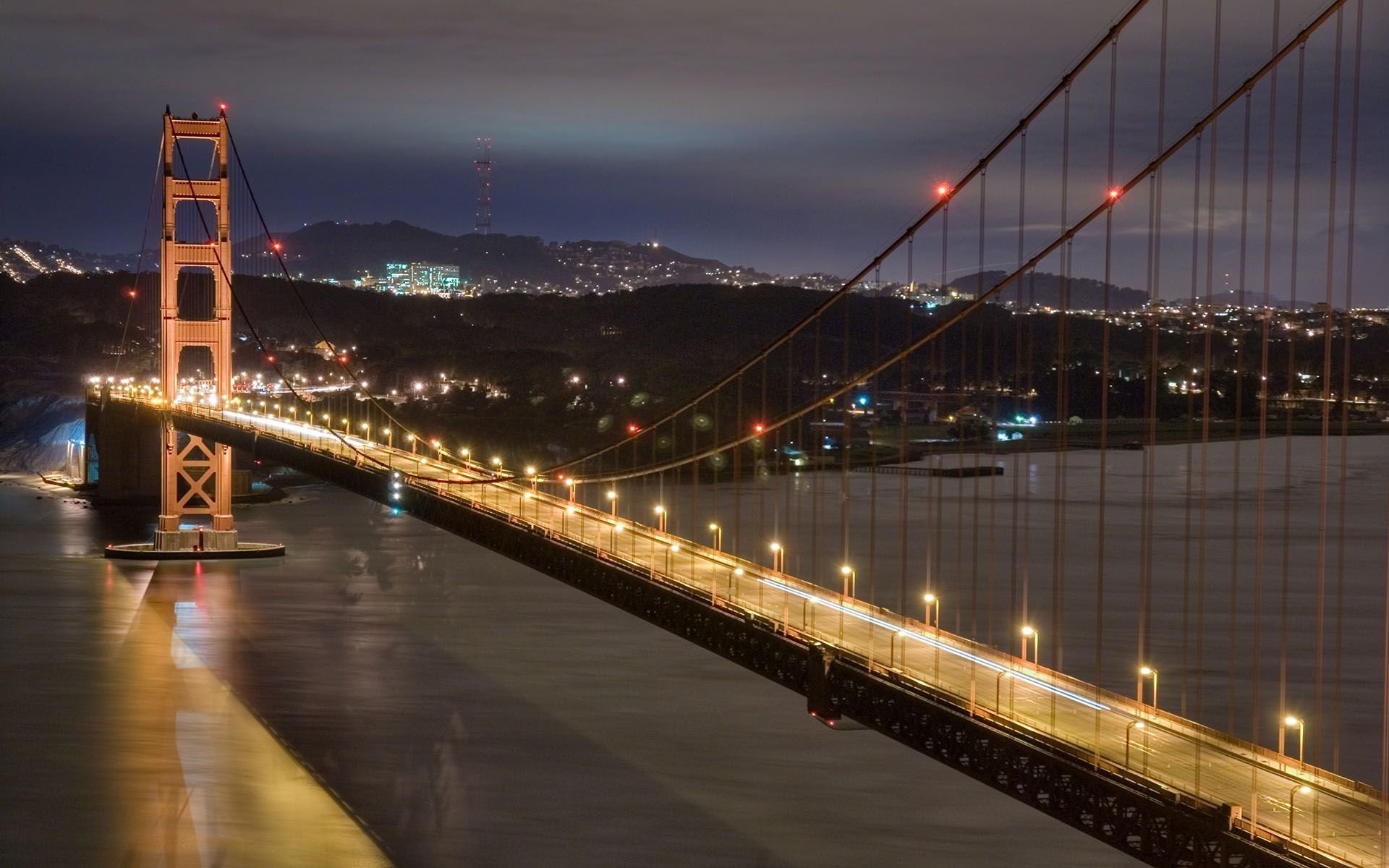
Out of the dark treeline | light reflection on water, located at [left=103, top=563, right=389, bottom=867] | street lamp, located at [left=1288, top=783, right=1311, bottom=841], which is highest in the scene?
the dark treeline

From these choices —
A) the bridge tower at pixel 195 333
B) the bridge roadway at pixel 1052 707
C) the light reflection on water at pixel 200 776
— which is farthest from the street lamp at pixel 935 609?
the bridge tower at pixel 195 333

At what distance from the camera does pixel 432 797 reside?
11.9 meters

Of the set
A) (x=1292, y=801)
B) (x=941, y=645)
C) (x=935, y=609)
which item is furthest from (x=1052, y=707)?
(x=935, y=609)

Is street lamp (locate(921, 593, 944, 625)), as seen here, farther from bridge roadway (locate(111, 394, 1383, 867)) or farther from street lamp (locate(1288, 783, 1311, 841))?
street lamp (locate(1288, 783, 1311, 841))

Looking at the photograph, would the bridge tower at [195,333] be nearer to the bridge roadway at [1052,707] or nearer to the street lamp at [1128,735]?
the bridge roadway at [1052,707]

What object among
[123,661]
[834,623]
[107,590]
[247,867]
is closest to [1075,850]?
[834,623]

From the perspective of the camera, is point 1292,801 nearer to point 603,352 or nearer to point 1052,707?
point 1052,707

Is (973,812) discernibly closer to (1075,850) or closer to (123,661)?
(1075,850)

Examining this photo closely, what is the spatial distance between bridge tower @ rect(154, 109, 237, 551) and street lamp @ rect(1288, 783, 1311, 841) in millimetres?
20833

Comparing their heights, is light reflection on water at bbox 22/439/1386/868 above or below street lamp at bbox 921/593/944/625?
below

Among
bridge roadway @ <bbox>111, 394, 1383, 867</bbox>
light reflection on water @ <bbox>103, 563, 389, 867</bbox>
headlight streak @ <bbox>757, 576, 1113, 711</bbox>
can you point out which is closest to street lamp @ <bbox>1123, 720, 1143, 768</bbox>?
bridge roadway @ <bbox>111, 394, 1383, 867</bbox>

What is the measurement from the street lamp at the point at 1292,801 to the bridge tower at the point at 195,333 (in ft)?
68.3

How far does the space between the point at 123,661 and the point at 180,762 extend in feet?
16.4

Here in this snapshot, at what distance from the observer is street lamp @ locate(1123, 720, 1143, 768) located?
7246 millimetres
